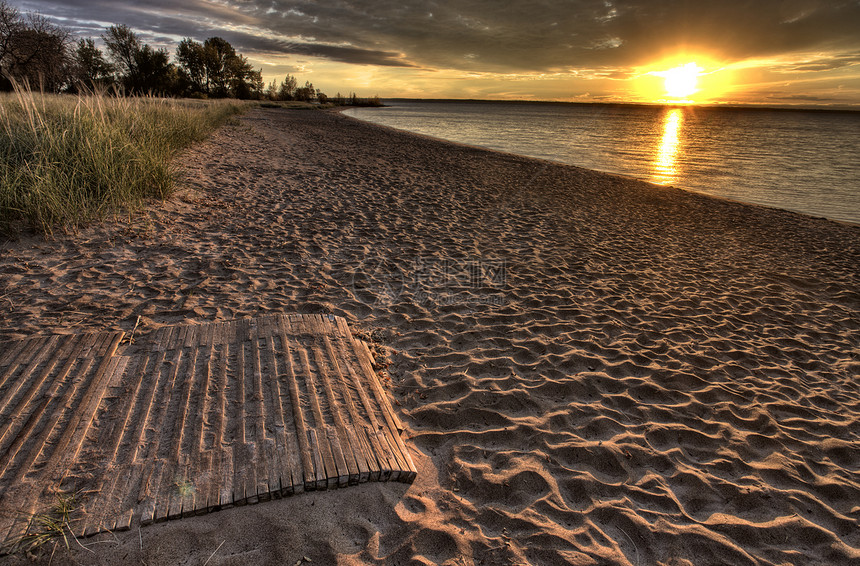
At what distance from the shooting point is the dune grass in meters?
4.80

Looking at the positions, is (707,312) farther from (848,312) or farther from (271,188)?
(271,188)

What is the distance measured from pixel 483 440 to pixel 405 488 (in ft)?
2.30

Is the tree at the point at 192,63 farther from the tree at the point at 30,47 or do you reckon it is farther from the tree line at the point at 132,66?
the tree at the point at 30,47

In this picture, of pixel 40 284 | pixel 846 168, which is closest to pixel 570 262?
pixel 40 284

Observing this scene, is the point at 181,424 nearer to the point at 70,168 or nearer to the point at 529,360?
the point at 529,360

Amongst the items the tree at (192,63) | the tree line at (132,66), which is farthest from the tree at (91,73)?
the tree at (192,63)

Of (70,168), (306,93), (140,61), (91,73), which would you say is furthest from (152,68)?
(70,168)

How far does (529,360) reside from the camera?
377 cm

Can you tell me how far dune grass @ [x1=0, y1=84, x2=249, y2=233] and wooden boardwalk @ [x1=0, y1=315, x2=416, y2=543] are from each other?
8.72 feet

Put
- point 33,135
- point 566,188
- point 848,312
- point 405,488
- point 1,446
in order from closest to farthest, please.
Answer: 1. point 1,446
2. point 405,488
3. point 848,312
4. point 33,135
5. point 566,188

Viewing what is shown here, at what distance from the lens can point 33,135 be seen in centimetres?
570

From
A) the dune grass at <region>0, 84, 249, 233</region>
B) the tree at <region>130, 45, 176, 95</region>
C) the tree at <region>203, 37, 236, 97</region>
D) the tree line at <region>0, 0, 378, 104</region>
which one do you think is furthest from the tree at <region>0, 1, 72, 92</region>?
the tree at <region>203, 37, 236, 97</region>

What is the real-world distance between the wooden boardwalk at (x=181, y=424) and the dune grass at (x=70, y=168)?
2.66 meters

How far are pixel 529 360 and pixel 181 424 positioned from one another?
106 inches
